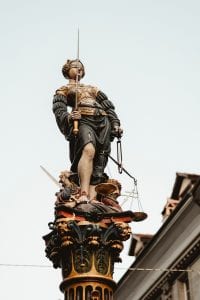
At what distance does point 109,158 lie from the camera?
8.19 metres

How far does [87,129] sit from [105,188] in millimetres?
837

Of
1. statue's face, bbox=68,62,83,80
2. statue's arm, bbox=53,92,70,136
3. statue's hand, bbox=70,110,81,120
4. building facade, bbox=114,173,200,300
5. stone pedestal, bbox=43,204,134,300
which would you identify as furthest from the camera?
building facade, bbox=114,173,200,300

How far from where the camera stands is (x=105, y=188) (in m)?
7.46

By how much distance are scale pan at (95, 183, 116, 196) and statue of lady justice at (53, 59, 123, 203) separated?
14 cm

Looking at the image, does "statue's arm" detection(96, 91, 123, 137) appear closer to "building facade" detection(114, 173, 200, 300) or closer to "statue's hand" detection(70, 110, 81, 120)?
"statue's hand" detection(70, 110, 81, 120)

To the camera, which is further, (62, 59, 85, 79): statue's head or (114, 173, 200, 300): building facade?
(114, 173, 200, 300): building facade

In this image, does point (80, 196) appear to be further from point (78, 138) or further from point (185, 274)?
point (185, 274)

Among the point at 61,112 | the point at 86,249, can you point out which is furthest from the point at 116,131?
the point at 86,249

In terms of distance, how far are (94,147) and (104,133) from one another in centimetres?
28

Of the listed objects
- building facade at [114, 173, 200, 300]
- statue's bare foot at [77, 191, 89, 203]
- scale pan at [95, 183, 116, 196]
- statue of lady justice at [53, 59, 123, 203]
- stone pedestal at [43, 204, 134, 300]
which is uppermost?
building facade at [114, 173, 200, 300]

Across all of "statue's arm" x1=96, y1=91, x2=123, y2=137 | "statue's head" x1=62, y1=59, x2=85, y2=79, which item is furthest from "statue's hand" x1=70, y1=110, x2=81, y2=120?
"statue's head" x1=62, y1=59, x2=85, y2=79

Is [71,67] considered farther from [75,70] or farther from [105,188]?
[105,188]

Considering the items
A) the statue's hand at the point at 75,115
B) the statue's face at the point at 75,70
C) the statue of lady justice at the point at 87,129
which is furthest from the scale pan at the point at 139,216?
the statue's face at the point at 75,70

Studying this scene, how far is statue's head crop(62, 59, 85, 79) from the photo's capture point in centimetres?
883
